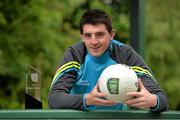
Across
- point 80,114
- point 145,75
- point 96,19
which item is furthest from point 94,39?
point 80,114

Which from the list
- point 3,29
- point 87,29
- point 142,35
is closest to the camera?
point 87,29

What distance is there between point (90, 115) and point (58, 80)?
428 mm

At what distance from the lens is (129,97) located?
Result: 3438mm

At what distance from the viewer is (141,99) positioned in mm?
3439

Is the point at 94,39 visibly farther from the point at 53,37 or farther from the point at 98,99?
the point at 53,37

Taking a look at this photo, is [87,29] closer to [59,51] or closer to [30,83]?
[30,83]

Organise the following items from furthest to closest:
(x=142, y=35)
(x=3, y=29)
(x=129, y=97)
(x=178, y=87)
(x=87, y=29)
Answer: (x=178, y=87)
(x=3, y=29)
(x=142, y=35)
(x=87, y=29)
(x=129, y=97)

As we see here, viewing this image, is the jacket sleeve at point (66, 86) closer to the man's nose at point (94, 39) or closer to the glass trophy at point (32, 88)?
the glass trophy at point (32, 88)

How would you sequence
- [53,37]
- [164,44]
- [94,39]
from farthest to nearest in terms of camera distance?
[164,44], [53,37], [94,39]

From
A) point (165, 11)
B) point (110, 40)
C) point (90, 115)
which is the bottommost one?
point (90, 115)

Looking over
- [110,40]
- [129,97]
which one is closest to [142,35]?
[110,40]

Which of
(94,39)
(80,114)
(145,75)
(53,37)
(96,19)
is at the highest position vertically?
(53,37)

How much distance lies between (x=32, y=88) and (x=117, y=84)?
2.10 ft

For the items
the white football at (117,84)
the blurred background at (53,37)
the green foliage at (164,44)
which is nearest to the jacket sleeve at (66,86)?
the white football at (117,84)
